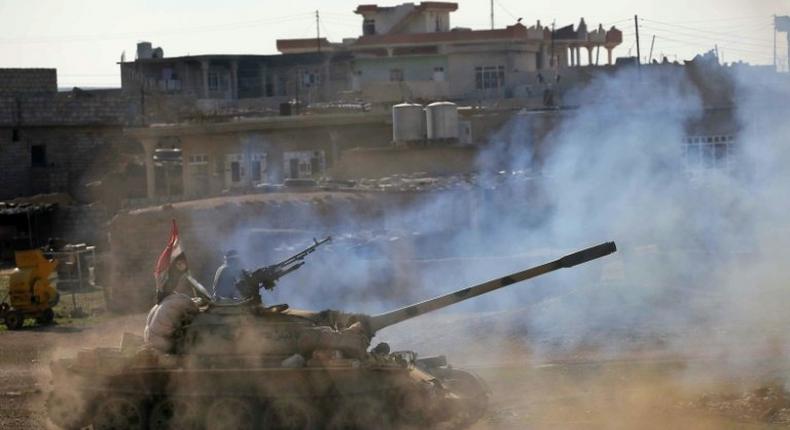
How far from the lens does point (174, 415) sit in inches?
707

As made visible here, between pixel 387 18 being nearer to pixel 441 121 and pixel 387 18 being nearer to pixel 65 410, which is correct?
pixel 441 121

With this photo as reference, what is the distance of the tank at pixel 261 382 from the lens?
17.5 m

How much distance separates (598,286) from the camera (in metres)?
25.3

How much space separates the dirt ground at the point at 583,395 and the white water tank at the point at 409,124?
17468mm

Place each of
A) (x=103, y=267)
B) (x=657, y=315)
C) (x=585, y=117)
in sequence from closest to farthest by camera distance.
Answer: (x=657, y=315) → (x=103, y=267) → (x=585, y=117)

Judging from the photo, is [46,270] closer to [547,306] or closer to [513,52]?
[547,306]

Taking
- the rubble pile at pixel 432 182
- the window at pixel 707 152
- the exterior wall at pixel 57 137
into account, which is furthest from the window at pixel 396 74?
the window at pixel 707 152

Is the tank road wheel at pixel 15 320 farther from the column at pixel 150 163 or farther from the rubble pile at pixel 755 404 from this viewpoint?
the column at pixel 150 163

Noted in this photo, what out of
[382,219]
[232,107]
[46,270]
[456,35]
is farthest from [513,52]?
[46,270]

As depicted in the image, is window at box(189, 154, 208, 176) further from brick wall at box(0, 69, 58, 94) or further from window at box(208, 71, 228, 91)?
window at box(208, 71, 228, 91)

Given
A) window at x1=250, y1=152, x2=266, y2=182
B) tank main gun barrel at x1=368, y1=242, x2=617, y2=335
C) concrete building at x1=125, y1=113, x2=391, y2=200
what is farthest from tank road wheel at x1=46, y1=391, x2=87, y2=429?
window at x1=250, y1=152, x2=266, y2=182

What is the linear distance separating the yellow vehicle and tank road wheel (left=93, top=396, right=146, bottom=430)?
11992mm

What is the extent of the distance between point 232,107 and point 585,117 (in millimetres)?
24090

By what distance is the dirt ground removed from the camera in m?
18.1
